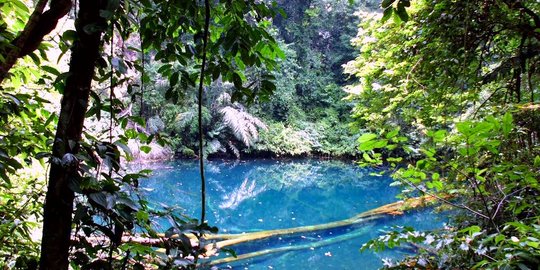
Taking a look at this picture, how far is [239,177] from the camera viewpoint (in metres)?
9.14

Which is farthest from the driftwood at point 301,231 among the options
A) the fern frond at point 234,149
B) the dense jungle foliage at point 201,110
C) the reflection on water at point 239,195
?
the fern frond at point 234,149

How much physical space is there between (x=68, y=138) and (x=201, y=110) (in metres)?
0.26

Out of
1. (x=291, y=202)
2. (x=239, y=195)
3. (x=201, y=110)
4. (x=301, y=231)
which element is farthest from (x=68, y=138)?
(x=239, y=195)

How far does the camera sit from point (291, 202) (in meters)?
6.89

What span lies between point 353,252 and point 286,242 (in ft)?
2.81

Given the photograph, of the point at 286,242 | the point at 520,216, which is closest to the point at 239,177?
the point at 286,242

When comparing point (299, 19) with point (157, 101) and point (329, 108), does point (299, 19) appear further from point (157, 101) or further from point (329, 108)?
point (157, 101)

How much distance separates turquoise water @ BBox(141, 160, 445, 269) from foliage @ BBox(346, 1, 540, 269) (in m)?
0.94

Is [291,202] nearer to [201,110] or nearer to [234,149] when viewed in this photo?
[234,149]

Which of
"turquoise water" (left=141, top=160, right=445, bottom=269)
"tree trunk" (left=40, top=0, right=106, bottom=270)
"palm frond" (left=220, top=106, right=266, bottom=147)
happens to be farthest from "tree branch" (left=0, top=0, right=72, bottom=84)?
"palm frond" (left=220, top=106, right=266, bottom=147)

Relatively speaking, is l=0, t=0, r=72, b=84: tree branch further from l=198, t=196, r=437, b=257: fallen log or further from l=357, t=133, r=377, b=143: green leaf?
l=198, t=196, r=437, b=257: fallen log

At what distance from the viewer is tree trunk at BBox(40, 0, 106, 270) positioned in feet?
1.88

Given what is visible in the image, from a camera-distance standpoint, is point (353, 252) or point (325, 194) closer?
point (353, 252)

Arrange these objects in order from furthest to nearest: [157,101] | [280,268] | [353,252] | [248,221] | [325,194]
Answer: [157,101] < [325,194] < [248,221] < [353,252] < [280,268]
